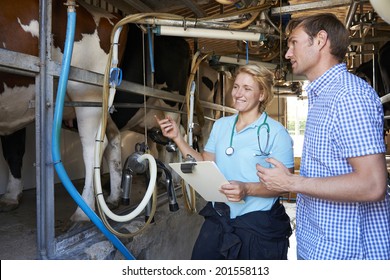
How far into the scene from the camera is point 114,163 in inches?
117

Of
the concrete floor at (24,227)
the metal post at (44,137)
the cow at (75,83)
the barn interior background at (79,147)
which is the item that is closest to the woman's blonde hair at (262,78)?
the barn interior background at (79,147)

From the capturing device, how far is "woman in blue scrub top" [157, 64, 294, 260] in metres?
1.53

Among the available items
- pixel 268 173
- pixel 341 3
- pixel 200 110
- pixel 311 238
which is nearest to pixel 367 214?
pixel 311 238

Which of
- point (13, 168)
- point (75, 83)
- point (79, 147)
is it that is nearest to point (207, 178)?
point (75, 83)

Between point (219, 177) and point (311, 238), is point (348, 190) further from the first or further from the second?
point (219, 177)

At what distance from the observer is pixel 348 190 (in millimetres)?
1053

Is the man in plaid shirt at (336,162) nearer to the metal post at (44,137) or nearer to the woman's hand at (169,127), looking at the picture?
the woman's hand at (169,127)

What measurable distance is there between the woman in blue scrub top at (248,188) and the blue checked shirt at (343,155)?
273 mm

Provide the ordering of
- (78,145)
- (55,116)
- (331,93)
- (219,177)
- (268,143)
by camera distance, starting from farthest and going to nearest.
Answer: (78,145), (55,116), (268,143), (219,177), (331,93)

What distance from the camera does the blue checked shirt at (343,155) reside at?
1.08 meters

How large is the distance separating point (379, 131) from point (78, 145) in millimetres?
4210

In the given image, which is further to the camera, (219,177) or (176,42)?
(176,42)

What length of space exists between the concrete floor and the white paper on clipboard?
965 mm

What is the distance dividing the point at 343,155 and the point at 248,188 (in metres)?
0.48
